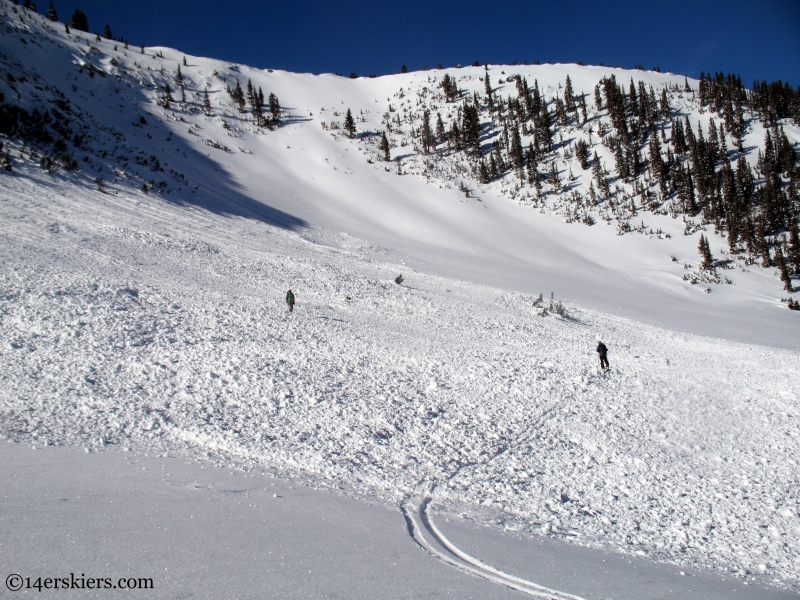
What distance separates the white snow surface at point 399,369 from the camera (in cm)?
822

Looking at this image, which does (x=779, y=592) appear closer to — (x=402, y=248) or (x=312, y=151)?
(x=402, y=248)

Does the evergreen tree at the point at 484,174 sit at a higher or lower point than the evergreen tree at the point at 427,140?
lower

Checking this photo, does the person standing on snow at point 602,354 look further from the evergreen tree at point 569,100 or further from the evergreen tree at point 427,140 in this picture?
the evergreen tree at point 569,100

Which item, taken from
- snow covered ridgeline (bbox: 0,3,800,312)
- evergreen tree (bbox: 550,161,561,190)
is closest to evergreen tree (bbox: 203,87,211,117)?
snow covered ridgeline (bbox: 0,3,800,312)

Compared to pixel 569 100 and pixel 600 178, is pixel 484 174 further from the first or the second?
pixel 569 100

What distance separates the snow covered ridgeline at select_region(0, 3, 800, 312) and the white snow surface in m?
3.81

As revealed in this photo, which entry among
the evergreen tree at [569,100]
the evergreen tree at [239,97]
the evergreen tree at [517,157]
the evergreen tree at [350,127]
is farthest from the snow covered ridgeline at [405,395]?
the evergreen tree at [569,100]

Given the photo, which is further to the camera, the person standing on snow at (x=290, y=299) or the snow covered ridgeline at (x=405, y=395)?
the person standing on snow at (x=290, y=299)

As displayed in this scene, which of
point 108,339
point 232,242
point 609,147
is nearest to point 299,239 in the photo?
point 232,242

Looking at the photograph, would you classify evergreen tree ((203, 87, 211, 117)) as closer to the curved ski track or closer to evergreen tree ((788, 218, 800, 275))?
the curved ski track

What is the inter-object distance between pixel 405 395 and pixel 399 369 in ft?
5.84

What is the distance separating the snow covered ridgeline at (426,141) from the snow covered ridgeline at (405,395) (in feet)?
60.3

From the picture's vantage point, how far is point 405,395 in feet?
40.5

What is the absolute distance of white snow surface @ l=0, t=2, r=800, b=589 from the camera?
822 cm
